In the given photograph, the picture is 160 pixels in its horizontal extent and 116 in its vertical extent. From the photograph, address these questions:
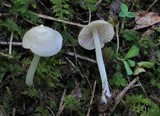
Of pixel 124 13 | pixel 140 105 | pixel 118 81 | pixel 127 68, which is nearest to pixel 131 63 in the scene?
pixel 127 68

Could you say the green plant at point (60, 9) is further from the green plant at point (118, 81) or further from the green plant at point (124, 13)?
the green plant at point (118, 81)

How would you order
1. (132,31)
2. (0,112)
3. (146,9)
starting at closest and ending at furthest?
(0,112) → (132,31) → (146,9)

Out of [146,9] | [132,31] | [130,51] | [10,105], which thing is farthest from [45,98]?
[146,9]

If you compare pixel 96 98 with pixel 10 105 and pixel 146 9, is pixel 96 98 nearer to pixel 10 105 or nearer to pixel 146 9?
pixel 10 105

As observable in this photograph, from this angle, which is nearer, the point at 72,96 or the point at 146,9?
the point at 72,96

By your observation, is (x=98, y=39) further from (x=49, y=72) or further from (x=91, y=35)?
(x=49, y=72)

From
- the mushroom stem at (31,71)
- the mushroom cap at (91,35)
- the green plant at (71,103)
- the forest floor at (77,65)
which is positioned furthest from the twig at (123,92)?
the mushroom stem at (31,71)

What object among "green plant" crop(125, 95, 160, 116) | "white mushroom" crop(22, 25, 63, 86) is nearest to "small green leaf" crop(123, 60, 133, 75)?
"green plant" crop(125, 95, 160, 116)
